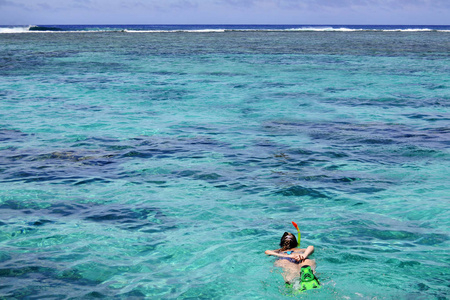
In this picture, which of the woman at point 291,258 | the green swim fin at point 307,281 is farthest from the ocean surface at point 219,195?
the woman at point 291,258

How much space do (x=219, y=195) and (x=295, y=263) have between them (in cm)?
357

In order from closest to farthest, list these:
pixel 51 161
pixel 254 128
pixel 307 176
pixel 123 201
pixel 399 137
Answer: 1. pixel 123 201
2. pixel 307 176
3. pixel 51 161
4. pixel 399 137
5. pixel 254 128

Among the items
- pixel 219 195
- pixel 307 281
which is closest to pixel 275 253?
pixel 307 281

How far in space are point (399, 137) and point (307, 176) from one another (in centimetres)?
520

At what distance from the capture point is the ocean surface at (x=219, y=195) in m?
7.10

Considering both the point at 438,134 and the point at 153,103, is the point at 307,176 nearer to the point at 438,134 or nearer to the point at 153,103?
the point at 438,134

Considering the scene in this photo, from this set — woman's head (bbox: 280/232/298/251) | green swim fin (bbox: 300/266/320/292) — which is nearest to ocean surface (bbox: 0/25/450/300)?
green swim fin (bbox: 300/266/320/292)

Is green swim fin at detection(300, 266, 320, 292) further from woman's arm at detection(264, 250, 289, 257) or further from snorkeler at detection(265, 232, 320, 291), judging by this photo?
woman's arm at detection(264, 250, 289, 257)

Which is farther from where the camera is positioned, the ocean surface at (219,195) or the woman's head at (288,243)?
the woman's head at (288,243)

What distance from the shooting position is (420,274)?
721 cm

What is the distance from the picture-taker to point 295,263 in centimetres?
700

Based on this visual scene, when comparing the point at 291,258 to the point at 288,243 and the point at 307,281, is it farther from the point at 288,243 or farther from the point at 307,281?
the point at 307,281

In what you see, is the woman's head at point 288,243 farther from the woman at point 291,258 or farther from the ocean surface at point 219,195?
the ocean surface at point 219,195

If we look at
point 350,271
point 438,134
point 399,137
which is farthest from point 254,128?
point 350,271
